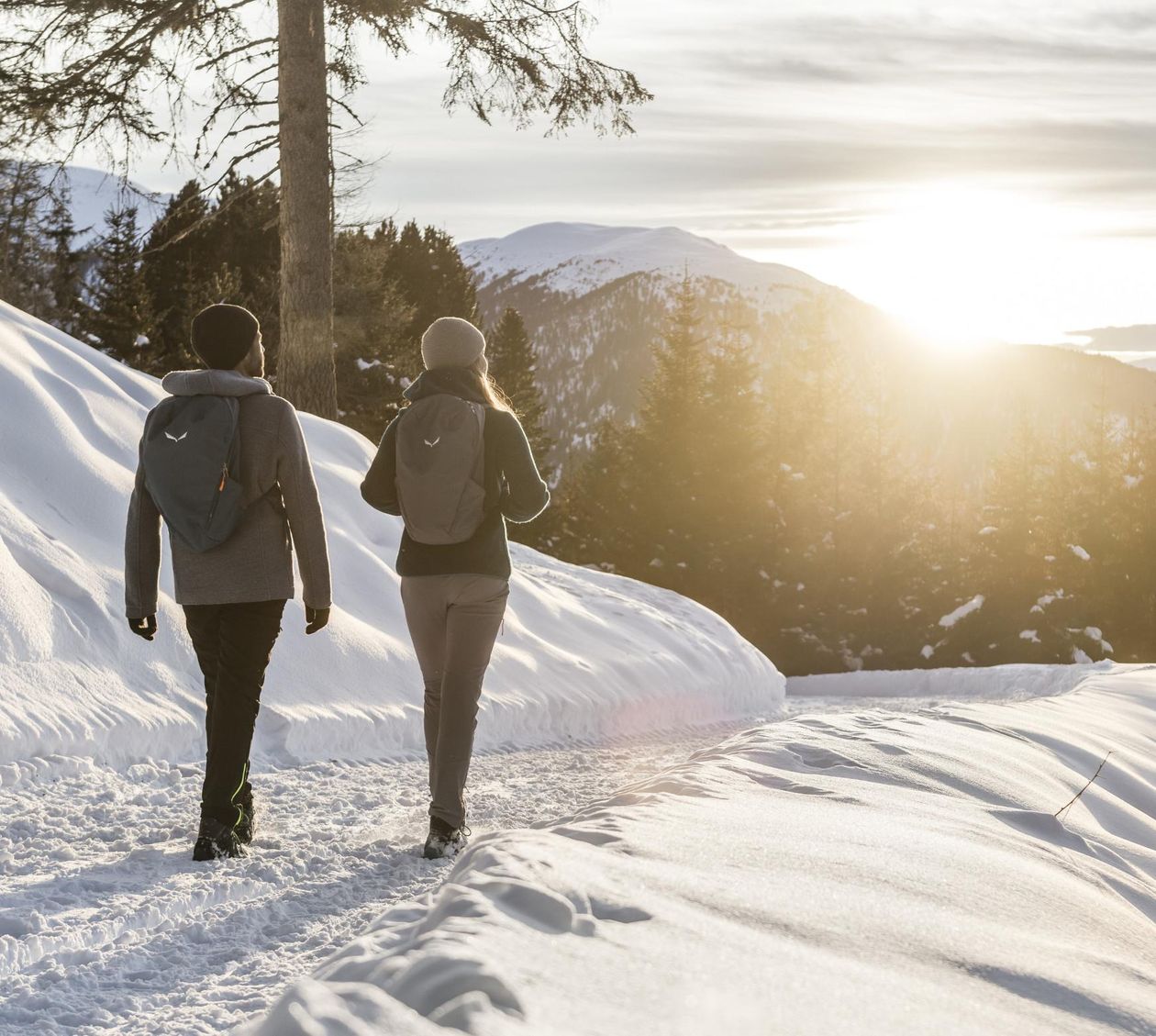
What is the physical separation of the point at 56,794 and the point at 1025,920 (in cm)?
347

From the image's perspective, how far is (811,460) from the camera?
36156 millimetres

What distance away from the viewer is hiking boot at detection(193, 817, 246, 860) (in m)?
4.01

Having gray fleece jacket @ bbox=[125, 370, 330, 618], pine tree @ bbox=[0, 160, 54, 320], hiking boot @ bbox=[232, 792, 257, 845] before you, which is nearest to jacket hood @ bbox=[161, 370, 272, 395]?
gray fleece jacket @ bbox=[125, 370, 330, 618]

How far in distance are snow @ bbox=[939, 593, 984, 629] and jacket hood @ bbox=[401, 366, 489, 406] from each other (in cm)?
2627

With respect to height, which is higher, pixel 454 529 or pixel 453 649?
pixel 454 529

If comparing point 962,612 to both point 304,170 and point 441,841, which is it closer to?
point 304,170

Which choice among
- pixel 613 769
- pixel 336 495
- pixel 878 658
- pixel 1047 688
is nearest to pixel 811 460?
pixel 878 658

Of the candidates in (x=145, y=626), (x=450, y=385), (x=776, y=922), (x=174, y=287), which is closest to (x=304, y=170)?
(x=450, y=385)

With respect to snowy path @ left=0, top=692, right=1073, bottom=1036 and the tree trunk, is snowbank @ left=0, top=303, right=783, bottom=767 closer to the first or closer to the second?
snowy path @ left=0, top=692, right=1073, bottom=1036

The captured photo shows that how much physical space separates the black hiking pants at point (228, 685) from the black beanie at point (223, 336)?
2.79 feet

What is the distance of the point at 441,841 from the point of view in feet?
13.9

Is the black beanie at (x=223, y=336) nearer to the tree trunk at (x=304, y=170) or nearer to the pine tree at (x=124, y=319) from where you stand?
the tree trunk at (x=304, y=170)

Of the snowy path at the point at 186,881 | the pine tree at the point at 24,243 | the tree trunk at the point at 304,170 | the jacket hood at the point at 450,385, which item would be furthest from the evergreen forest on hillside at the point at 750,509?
the jacket hood at the point at 450,385

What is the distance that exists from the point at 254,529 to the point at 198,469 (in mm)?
283
